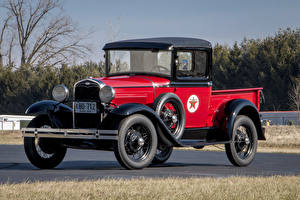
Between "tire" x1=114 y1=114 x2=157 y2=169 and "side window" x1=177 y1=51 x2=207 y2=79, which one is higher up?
"side window" x1=177 y1=51 x2=207 y2=79

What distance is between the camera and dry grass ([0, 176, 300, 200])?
6.42 m

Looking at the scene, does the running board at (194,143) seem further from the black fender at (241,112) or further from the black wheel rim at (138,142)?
the black wheel rim at (138,142)

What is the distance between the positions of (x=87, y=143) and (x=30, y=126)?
1.28 metres

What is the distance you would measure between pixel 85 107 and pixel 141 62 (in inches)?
65.4

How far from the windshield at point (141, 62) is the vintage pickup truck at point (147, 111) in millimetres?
20

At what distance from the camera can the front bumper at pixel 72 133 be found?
31.8 feet

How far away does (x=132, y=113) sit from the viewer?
9.99m

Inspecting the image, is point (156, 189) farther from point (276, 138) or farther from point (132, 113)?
point (276, 138)

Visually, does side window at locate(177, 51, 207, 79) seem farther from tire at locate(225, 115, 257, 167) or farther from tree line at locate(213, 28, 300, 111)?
tree line at locate(213, 28, 300, 111)

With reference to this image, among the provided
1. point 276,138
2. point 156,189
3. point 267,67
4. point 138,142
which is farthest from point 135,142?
point 267,67

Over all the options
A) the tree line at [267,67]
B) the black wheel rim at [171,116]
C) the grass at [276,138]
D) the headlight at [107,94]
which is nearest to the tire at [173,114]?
the black wheel rim at [171,116]

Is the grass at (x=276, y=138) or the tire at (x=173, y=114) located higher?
the tire at (x=173, y=114)

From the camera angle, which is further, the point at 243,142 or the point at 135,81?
the point at 243,142

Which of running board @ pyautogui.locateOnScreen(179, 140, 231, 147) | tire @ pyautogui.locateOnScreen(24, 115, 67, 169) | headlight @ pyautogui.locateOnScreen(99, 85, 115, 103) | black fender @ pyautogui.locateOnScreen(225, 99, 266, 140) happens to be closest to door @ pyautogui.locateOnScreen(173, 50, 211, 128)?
running board @ pyautogui.locateOnScreen(179, 140, 231, 147)
